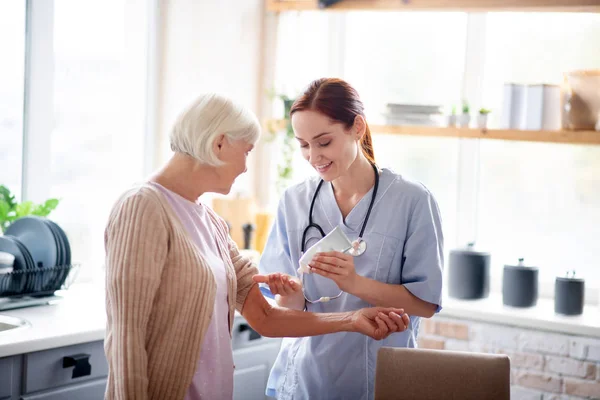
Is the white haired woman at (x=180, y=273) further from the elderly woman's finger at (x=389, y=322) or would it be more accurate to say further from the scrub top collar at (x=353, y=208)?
the scrub top collar at (x=353, y=208)

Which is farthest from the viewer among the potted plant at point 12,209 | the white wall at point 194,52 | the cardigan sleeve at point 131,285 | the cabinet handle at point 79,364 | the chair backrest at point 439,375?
the white wall at point 194,52

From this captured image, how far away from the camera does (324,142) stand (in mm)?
2059

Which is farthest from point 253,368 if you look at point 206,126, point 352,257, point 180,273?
point 206,126

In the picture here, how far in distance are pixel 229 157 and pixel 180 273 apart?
1.02 feet

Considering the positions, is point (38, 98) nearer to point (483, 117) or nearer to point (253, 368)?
point (253, 368)

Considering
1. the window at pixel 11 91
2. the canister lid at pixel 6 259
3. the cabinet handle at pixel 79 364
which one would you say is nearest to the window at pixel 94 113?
the window at pixel 11 91

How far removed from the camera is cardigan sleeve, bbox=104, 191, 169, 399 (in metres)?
1.57

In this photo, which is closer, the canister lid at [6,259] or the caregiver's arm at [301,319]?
the caregiver's arm at [301,319]

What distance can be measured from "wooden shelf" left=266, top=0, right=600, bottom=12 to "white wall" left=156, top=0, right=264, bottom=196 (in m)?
0.26

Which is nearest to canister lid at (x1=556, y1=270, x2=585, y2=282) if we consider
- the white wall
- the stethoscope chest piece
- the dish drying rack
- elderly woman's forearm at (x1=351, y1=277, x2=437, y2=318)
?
elderly woman's forearm at (x1=351, y1=277, x2=437, y2=318)

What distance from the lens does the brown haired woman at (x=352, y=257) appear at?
6.75ft

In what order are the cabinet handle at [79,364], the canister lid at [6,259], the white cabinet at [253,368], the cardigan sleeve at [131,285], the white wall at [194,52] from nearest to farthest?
the cardigan sleeve at [131,285] < the cabinet handle at [79,364] < the canister lid at [6,259] < the white cabinet at [253,368] < the white wall at [194,52]

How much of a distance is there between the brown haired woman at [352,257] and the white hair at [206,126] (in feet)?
1.18

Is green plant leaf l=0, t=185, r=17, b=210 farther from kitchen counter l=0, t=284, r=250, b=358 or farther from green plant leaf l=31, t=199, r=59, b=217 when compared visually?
kitchen counter l=0, t=284, r=250, b=358
